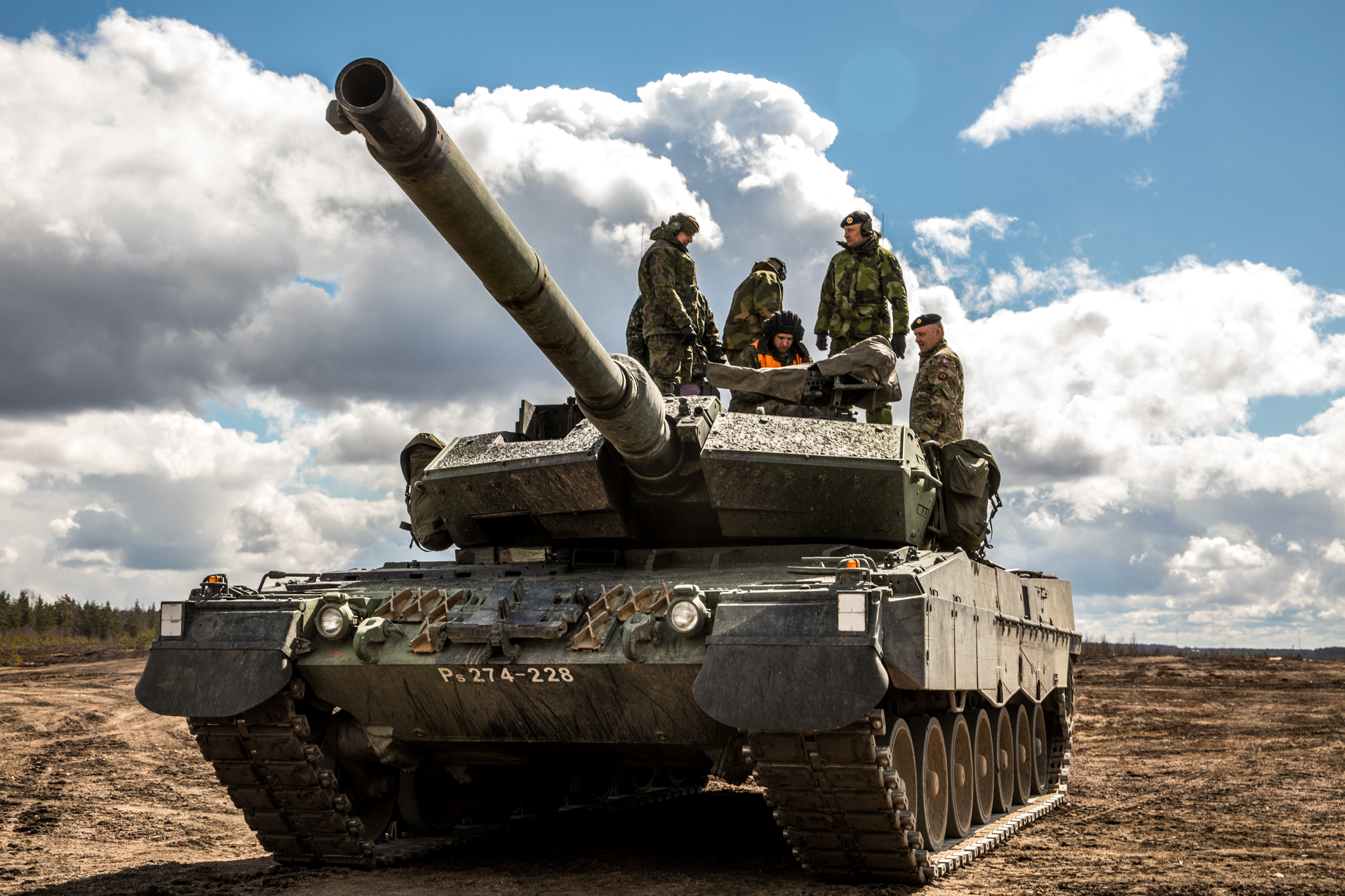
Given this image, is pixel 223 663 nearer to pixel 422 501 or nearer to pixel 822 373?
pixel 422 501

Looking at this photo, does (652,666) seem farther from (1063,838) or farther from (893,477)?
(1063,838)

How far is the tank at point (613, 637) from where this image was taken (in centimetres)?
628

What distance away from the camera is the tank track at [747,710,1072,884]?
21.0ft

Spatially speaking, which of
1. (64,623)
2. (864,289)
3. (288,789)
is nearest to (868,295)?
(864,289)

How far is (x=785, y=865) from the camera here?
7973 millimetres

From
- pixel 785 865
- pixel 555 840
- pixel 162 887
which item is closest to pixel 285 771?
pixel 162 887

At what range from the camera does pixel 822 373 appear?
33.2 feet

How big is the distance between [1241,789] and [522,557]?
7.40 meters

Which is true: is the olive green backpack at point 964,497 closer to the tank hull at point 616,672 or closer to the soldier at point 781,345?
the tank hull at point 616,672

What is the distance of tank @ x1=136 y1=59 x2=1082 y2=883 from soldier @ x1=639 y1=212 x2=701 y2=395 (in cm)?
360

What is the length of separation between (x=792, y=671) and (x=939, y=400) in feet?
16.8

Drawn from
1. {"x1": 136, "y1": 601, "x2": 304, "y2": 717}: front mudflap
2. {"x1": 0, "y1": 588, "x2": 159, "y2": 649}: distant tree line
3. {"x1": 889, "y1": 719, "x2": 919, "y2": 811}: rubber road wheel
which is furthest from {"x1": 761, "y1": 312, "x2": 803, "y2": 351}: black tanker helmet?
{"x1": 0, "y1": 588, "x2": 159, "y2": 649}: distant tree line

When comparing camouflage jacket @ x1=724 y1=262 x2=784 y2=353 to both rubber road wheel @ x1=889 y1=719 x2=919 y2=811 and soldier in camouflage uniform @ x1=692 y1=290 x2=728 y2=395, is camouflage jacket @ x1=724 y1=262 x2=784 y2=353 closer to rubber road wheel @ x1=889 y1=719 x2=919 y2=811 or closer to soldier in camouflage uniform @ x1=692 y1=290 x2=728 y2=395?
soldier in camouflage uniform @ x1=692 y1=290 x2=728 y2=395

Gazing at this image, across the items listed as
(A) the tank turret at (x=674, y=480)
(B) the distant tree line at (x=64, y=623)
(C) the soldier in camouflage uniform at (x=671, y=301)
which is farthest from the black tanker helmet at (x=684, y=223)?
(B) the distant tree line at (x=64, y=623)
